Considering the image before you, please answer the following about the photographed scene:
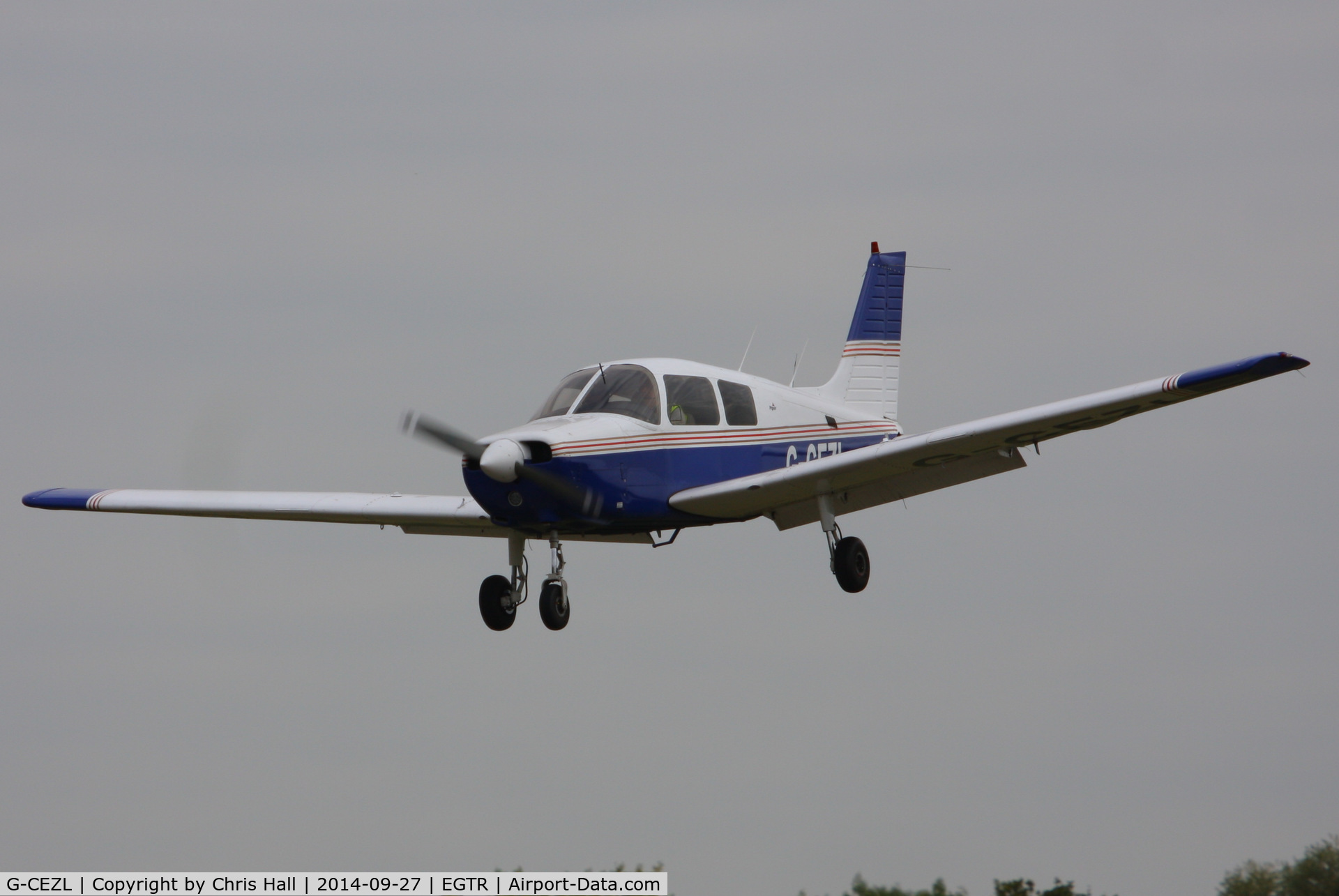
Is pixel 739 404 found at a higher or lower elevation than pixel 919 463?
higher

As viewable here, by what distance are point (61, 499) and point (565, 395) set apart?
24.5 feet

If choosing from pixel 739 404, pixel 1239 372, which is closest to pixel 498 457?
pixel 739 404

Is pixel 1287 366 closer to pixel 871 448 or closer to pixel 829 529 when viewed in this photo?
pixel 871 448

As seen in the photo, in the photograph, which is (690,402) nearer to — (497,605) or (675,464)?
(675,464)

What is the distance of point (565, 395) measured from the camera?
1761cm

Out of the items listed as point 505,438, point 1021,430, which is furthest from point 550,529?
point 1021,430

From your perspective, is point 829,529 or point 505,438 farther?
point 829,529

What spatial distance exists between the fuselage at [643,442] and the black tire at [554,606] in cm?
59

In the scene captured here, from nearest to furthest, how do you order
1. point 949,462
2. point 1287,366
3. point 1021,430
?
point 1287,366 < point 1021,430 < point 949,462

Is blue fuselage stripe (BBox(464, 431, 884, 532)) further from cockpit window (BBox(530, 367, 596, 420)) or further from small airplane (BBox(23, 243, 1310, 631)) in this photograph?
cockpit window (BBox(530, 367, 596, 420))

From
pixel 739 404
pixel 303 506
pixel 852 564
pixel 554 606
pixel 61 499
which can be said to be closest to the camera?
pixel 554 606

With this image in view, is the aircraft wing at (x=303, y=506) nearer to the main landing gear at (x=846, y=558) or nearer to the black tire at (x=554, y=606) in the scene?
the black tire at (x=554, y=606)

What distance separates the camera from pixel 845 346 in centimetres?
2227

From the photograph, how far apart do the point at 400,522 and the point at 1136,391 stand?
27.1ft
